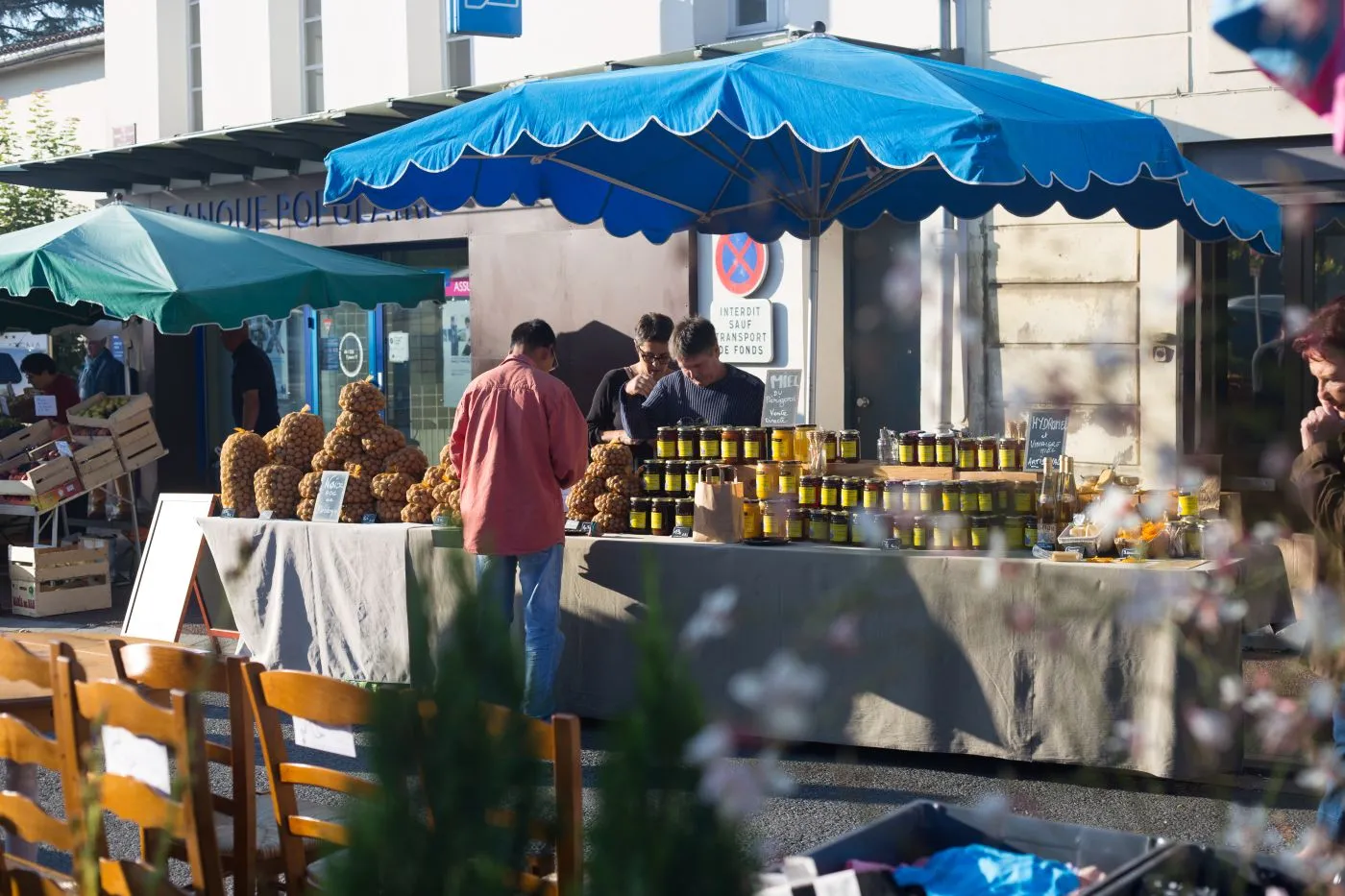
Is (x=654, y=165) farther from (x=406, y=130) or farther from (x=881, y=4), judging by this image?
(x=881, y=4)

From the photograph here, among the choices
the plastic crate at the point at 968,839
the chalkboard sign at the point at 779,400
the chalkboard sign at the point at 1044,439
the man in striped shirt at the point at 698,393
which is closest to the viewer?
the plastic crate at the point at 968,839

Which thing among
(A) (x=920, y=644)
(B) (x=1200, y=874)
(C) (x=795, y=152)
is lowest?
(A) (x=920, y=644)

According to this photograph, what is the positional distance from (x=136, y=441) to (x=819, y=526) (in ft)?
19.9

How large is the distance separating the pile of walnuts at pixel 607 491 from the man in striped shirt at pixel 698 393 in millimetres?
407

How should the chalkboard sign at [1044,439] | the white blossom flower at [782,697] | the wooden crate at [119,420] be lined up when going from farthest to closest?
the wooden crate at [119,420], the chalkboard sign at [1044,439], the white blossom flower at [782,697]

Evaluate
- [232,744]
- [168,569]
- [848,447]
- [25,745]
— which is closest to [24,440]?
[168,569]

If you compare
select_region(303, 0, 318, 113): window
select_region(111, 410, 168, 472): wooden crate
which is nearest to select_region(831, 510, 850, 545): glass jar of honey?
select_region(111, 410, 168, 472): wooden crate

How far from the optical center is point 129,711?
2811 mm

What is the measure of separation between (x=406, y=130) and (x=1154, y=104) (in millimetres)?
4739

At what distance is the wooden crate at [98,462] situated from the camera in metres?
10.3

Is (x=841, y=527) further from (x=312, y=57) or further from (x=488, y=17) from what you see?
(x=312, y=57)

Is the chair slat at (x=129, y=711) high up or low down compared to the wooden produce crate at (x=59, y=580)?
up

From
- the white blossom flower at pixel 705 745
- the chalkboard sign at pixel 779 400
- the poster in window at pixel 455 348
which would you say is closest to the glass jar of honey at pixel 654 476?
the chalkboard sign at pixel 779 400

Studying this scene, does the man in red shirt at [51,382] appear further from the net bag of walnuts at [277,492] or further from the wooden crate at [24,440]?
the net bag of walnuts at [277,492]
